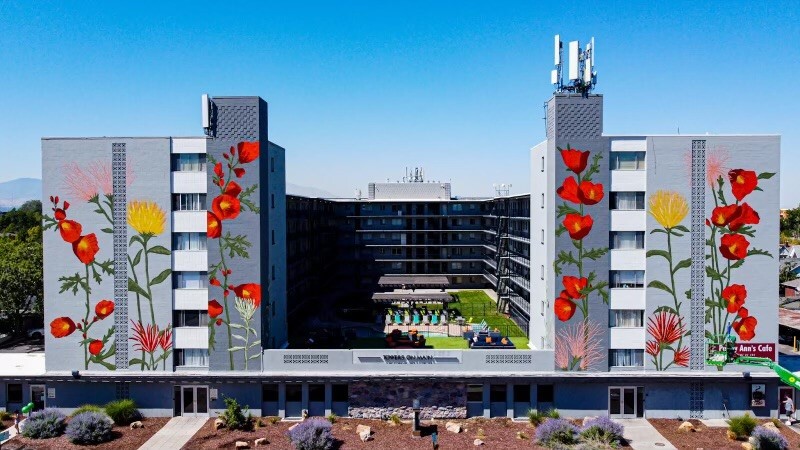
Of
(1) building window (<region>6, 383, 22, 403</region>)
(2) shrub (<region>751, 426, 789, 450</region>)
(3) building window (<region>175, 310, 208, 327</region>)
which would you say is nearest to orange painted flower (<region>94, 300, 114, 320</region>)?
(3) building window (<region>175, 310, 208, 327</region>)

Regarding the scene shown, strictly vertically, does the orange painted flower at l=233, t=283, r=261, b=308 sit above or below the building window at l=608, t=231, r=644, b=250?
below

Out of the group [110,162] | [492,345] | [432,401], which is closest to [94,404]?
[110,162]

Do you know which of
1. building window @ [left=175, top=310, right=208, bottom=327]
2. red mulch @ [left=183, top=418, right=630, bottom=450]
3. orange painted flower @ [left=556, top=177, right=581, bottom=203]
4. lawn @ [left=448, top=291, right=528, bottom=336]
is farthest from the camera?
lawn @ [left=448, top=291, right=528, bottom=336]

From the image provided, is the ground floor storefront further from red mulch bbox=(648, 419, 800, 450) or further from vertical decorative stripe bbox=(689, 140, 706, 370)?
vertical decorative stripe bbox=(689, 140, 706, 370)

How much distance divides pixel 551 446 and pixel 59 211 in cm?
3660

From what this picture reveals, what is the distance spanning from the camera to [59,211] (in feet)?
123

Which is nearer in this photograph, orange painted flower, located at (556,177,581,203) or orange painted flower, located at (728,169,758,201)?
orange painted flower, located at (728,169,758,201)

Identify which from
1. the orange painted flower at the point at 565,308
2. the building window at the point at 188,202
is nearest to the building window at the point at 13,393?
the building window at the point at 188,202

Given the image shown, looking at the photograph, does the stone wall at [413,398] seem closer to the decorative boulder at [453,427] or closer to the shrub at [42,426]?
the decorative boulder at [453,427]

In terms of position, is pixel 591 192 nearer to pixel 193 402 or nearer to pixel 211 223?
pixel 211 223

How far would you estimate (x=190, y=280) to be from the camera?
38062 millimetres

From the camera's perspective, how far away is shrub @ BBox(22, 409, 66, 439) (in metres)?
34.9

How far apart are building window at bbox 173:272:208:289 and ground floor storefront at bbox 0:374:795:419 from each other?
6.26 m

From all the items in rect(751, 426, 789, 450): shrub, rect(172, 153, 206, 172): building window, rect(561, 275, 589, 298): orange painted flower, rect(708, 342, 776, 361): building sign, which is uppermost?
rect(172, 153, 206, 172): building window
